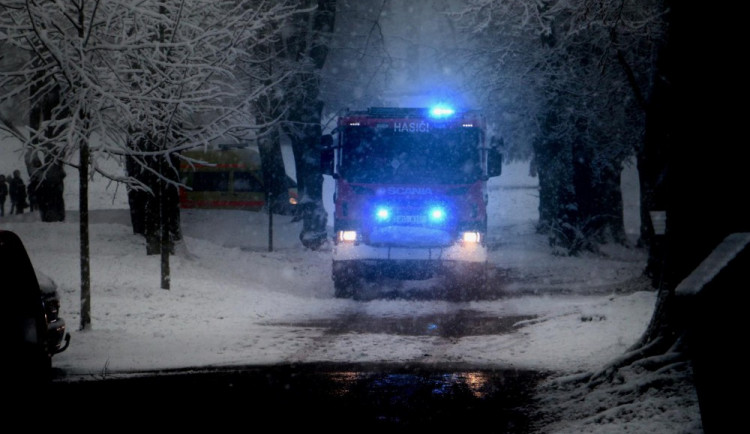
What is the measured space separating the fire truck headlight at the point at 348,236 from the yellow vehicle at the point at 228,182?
948 inches

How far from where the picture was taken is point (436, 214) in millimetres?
16359

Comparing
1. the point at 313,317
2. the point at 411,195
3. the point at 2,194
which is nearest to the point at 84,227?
the point at 313,317

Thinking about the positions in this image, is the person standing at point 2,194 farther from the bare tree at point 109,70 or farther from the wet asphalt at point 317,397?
the wet asphalt at point 317,397

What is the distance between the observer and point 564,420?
719 centimetres

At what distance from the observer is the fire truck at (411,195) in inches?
634

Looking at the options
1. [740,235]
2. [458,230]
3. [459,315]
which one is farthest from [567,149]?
[740,235]

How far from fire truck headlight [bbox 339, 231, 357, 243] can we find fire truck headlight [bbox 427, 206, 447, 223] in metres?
1.39

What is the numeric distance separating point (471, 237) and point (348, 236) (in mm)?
2210

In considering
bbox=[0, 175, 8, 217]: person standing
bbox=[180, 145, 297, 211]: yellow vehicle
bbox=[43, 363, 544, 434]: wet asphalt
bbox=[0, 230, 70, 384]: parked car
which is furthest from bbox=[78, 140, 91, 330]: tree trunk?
bbox=[180, 145, 297, 211]: yellow vehicle

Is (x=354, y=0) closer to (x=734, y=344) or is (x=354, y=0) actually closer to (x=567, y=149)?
(x=567, y=149)

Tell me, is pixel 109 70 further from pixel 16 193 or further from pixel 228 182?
pixel 228 182

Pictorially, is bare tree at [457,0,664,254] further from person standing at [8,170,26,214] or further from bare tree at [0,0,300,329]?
person standing at [8,170,26,214]

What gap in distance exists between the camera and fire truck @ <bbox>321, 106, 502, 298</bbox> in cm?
1611

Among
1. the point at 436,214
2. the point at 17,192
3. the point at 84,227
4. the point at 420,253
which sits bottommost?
the point at 420,253
